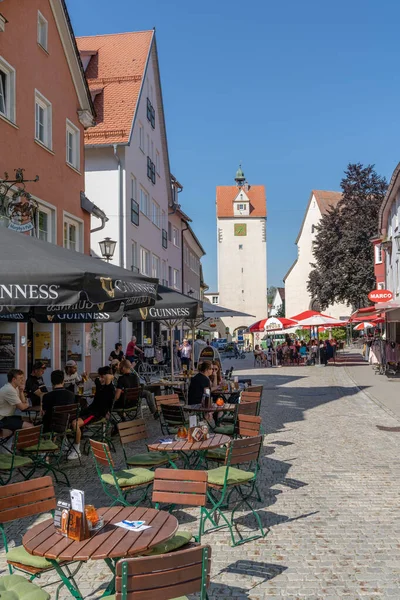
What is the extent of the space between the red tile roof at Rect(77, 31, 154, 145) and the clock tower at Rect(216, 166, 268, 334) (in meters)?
58.8

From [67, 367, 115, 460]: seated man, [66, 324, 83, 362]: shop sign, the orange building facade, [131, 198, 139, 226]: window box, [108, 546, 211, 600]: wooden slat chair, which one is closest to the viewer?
[108, 546, 211, 600]: wooden slat chair

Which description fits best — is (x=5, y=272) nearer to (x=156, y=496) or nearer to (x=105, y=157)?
(x=156, y=496)

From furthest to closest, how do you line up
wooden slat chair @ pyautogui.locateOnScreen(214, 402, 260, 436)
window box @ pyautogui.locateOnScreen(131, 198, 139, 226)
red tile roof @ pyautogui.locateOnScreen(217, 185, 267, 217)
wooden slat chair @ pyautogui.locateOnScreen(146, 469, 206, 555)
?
red tile roof @ pyautogui.locateOnScreen(217, 185, 267, 217), window box @ pyautogui.locateOnScreen(131, 198, 139, 226), wooden slat chair @ pyautogui.locateOnScreen(214, 402, 260, 436), wooden slat chair @ pyautogui.locateOnScreen(146, 469, 206, 555)

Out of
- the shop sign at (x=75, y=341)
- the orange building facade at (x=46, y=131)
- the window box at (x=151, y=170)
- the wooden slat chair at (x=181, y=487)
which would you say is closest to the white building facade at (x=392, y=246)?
the window box at (x=151, y=170)

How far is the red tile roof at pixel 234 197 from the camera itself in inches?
3684

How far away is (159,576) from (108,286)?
14.6ft

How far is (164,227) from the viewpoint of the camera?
3484 centimetres

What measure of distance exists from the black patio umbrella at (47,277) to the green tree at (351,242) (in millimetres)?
42957

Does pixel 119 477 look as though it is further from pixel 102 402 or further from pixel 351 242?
pixel 351 242

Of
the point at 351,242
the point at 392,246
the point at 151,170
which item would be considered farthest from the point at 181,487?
the point at 351,242

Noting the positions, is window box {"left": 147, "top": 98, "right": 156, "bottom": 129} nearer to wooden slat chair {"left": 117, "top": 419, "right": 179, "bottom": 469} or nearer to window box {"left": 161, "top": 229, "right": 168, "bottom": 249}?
window box {"left": 161, "top": 229, "right": 168, "bottom": 249}

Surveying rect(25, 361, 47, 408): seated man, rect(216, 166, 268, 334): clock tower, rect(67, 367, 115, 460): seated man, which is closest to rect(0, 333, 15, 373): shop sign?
rect(25, 361, 47, 408): seated man

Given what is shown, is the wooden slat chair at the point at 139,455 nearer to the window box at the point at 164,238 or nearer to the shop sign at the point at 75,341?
the shop sign at the point at 75,341

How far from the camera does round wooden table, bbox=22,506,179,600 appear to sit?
3.90 m
